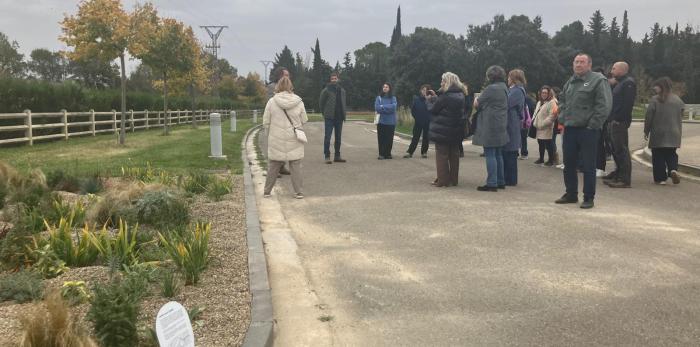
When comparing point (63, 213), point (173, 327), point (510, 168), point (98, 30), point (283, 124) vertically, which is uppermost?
point (98, 30)

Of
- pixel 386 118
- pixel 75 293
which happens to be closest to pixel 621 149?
pixel 386 118

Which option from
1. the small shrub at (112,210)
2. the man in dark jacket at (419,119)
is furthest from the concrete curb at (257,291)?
the man in dark jacket at (419,119)

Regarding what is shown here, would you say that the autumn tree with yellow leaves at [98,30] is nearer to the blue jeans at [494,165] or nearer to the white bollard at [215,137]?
the white bollard at [215,137]

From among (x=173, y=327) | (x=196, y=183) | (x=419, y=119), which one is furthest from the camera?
(x=419, y=119)

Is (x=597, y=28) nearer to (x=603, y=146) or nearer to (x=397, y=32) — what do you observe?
(x=397, y=32)

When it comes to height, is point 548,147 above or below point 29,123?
below

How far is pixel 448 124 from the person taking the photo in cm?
902

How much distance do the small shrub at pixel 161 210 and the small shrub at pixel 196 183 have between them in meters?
2.08

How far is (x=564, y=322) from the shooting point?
3770mm

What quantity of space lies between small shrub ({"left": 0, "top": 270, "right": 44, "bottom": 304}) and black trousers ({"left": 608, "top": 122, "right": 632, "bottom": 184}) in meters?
8.09

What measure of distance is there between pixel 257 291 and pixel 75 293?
124 centimetres

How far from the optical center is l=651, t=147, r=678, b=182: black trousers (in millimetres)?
9430

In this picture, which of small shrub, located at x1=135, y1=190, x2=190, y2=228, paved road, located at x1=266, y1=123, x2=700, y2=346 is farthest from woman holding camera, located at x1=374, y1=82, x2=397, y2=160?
small shrub, located at x1=135, y1=190, x2=190, y2=228

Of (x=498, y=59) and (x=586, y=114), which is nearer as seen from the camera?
(x=586, y=114)
